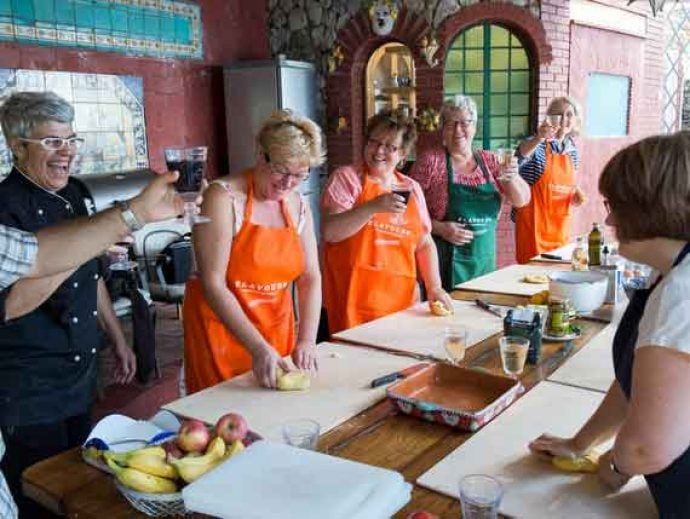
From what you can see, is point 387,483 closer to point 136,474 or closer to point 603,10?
point 136,474

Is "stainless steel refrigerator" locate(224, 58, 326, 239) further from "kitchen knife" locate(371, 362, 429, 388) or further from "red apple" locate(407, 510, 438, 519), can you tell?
"red apple" locate(407, 510, 438, 519)

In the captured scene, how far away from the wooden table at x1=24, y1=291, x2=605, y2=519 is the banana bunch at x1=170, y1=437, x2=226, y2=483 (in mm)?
118

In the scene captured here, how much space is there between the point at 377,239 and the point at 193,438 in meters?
1.58

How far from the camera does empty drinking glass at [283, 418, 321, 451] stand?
145 centimetres

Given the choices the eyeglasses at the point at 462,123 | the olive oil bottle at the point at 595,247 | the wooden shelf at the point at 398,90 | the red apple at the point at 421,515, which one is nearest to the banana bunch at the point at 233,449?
the red apple at the point at 421,515

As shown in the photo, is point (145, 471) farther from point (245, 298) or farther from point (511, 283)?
point (511, 283)

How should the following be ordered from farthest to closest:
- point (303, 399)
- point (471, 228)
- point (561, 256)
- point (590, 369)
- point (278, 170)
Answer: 1. point (561, 256)
2. point (471, 228)
3. point (278, 170)
4. point (590, 369)
5. point (303, 399)

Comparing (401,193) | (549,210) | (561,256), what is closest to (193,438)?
(401,193)

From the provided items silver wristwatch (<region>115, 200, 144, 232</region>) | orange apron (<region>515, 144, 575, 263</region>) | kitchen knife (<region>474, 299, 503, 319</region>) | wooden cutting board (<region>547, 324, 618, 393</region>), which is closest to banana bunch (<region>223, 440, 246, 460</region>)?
silver wristwatch (<region>115, 200, 144, 232</region>)

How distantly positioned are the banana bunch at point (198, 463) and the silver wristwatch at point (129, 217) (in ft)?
1.57

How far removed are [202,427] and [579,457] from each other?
2.54 ft

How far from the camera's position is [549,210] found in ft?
13.3

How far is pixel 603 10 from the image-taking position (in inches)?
293

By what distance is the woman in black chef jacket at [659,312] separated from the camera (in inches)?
40.7
